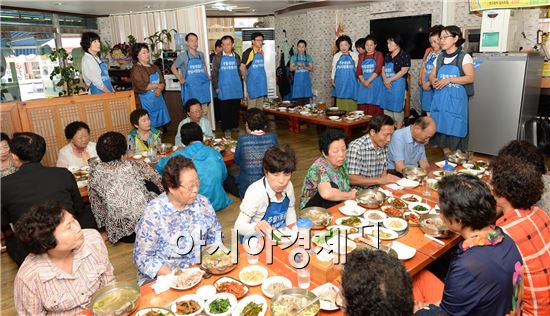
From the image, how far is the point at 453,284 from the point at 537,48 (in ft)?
19.1

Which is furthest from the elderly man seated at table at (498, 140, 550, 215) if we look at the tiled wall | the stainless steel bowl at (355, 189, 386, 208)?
the tiled wall

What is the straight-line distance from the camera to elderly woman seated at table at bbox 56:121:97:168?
13.2 feet

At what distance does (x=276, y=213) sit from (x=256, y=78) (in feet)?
17.3

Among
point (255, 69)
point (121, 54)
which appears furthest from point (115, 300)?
point (121, 54)

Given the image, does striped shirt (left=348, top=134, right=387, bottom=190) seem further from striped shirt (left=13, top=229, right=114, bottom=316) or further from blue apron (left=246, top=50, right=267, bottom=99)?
blue apron (left=246, top=50, right=267, bottom=99)

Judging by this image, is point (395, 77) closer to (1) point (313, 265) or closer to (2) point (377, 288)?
(1) point (313, 265)

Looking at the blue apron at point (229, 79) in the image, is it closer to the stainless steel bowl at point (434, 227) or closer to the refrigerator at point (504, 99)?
the refrigerator at point (504, 99)

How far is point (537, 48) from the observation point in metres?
5.91

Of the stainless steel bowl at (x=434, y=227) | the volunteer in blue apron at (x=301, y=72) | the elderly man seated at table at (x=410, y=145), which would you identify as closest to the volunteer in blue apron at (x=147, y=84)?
the volunteer in blue apron at (x=301, y=72)

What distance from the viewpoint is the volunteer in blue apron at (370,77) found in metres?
7.00

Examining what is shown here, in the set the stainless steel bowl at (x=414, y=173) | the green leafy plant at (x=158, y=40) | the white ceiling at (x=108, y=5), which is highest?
the white ceiling at (x=108, y=5)

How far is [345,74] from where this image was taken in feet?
25.2

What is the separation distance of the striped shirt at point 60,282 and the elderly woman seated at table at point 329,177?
1.61m

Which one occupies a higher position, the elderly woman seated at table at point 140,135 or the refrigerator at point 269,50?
the refrigerator at point 269,50
